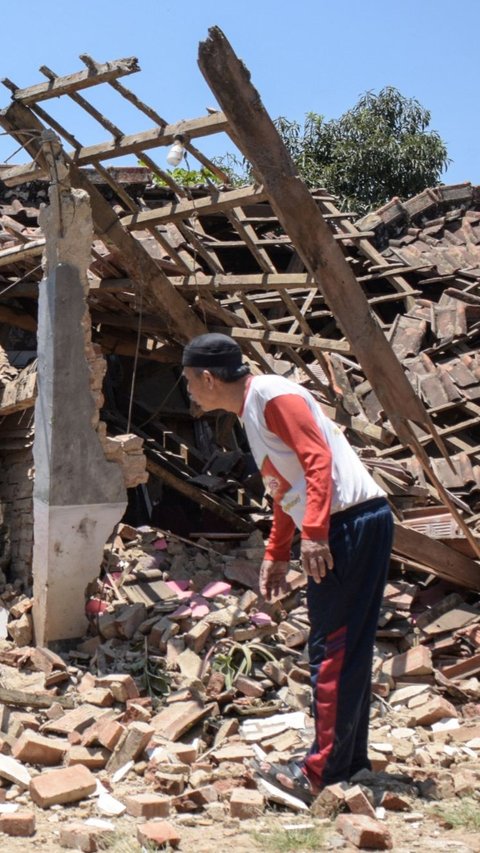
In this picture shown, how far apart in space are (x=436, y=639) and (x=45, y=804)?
352 centimetres

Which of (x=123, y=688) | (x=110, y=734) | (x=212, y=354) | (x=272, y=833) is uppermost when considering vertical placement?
(x=212, y=354)

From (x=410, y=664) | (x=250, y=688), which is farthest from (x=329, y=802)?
(x=410, y=664)

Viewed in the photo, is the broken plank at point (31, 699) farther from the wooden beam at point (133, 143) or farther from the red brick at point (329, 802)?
the wooden beam at point (133, 143)

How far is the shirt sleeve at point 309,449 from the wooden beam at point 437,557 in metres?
3.06

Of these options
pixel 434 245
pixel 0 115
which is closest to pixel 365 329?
pixel 0 115

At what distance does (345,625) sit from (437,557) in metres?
3.18

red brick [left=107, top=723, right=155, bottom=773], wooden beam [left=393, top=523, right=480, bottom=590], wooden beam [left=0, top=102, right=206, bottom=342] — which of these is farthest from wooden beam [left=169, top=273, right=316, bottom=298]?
red brick [left=107, top=723, right=155, bottom=773]

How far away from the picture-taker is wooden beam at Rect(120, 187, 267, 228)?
647 centimetres

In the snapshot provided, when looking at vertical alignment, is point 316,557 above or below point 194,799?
above

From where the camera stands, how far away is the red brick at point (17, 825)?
3959 mm

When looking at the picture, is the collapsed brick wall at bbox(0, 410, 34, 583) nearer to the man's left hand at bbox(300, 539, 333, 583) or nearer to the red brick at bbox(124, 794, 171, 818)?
the red brick at bbox(124, 794, 171, 818)

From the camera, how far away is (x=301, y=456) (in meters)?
4.01

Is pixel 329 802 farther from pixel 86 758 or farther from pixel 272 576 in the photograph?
pixel 86 758

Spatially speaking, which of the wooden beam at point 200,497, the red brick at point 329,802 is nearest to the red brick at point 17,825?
the red brick at point 329,802
